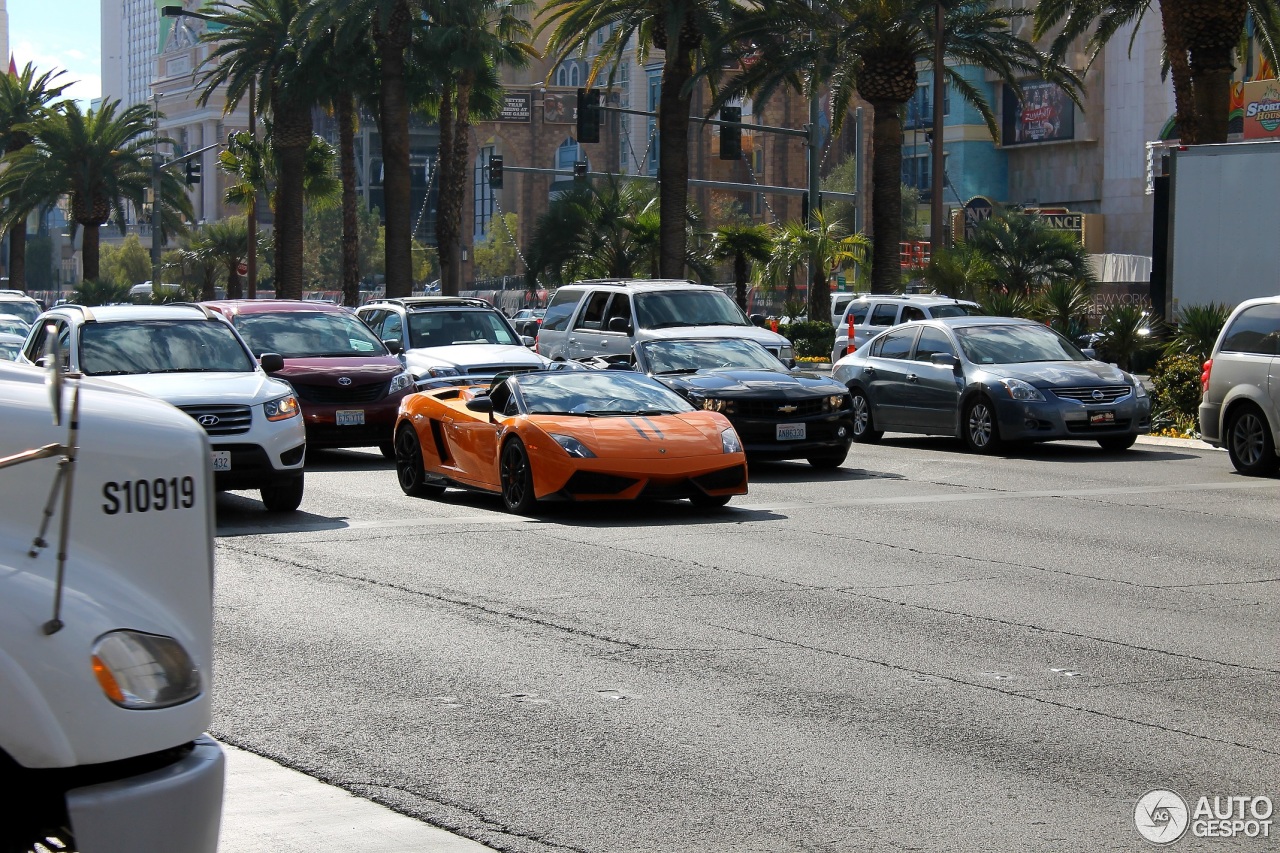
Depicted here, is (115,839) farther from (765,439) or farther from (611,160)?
(611,160)

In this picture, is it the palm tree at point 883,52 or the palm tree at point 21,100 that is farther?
the palm tree at point 21,100

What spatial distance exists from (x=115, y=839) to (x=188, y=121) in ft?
645

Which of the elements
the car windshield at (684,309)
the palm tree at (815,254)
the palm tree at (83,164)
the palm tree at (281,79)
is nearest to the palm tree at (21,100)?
the palm tree at (83,164)

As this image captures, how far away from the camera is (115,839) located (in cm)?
358

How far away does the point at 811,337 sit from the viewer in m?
43.4

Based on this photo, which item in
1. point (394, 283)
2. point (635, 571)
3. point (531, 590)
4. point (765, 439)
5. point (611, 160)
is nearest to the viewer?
point (531, 590)

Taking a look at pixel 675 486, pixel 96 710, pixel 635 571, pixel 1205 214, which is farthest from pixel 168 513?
pixel 1205 214

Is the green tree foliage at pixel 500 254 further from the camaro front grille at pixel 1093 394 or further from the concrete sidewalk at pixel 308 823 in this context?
the concrete sidewalk at pixel 308 823

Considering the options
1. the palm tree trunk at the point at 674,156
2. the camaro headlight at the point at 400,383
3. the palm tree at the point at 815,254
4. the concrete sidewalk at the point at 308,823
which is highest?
the palm tree trunk at the point at 674,156

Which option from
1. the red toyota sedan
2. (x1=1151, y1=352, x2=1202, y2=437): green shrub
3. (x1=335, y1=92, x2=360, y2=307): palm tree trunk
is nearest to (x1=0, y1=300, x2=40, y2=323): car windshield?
the red toyota sedan

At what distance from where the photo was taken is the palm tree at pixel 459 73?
149ft

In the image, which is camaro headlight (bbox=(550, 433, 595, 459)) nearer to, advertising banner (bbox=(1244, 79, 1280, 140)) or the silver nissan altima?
the silver nissan altima

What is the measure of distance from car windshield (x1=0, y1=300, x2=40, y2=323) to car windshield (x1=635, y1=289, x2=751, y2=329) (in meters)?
11.8

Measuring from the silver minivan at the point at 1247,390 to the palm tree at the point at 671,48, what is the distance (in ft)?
69.9
